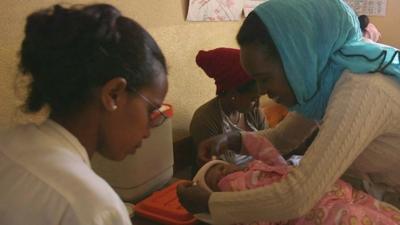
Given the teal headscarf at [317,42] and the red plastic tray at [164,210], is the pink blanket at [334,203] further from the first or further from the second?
the teal headscarf at [317,42]

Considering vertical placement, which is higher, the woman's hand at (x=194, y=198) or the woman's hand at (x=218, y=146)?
the woman's hand at (x=194, y=198)

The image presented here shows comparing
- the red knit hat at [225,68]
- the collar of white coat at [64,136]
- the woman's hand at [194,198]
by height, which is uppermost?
the collar of white coat at [64,136]

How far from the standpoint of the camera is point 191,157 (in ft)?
6.68

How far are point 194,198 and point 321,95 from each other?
444mm

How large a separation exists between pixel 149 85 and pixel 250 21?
0.44 meters

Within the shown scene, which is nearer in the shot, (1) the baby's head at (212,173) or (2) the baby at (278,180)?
(2) the baby at (278,180)

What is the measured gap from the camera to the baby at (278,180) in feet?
3.58

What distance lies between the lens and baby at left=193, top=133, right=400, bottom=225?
109 centimetres

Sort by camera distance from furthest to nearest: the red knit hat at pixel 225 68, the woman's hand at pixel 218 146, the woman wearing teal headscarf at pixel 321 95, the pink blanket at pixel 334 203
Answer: the red knit hat at pixel 225 68 < the woman's hand at pixel 218 146 < the pink blanket at pixel 334 203 < the woman wearing teal headscarf at pixel 321 95

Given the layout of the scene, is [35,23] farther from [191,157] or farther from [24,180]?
[191,157]

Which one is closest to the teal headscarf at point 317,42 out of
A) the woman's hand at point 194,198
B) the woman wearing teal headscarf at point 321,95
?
the woman wearing teal headscarf at point 321,95

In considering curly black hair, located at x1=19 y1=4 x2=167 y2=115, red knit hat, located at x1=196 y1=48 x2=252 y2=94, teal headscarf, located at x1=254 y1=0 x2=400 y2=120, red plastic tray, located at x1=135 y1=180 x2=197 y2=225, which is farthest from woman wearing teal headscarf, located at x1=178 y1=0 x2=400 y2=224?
red knit hat, located at x1=196 y1=48 x2=252 y2=94

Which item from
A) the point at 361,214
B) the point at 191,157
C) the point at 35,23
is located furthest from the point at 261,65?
the point at 191,157

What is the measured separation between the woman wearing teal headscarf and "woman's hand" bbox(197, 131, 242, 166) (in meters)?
0.27
